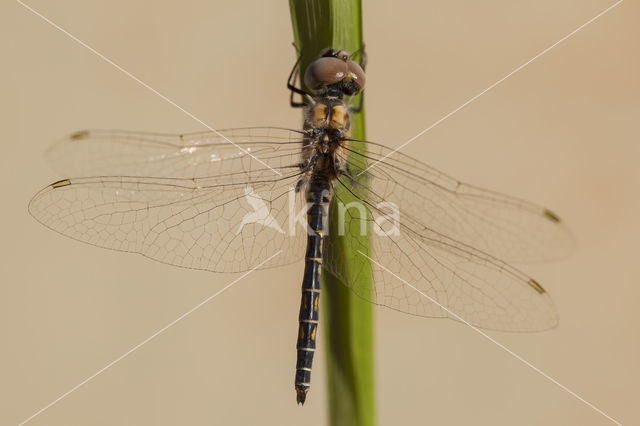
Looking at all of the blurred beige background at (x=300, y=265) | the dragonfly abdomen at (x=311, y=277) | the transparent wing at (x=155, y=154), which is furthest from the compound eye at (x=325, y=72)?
the blurred beige background at (x=300, y=265)

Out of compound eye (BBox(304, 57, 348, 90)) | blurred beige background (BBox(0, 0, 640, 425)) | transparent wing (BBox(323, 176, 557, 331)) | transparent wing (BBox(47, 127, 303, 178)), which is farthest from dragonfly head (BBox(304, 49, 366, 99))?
blurred beige background (BBox(0, 0, 640, 425))

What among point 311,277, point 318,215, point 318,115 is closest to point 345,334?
point 311,277

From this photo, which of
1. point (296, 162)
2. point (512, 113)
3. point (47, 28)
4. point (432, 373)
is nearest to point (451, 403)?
point (432, 373)

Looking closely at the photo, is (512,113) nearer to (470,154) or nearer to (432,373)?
(470,154)

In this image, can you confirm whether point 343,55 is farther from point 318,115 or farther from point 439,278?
point 439,278

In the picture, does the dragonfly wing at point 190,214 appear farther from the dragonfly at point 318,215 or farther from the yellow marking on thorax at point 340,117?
the yellow marking on thorax at point 340,117

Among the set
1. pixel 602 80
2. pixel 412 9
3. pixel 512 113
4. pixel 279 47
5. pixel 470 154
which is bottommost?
pixel 470 154

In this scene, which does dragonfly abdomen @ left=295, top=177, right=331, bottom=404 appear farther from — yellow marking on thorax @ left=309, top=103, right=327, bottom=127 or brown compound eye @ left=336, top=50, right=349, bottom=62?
brown compound eye @ left=336, top=50, right=349, bottom=62

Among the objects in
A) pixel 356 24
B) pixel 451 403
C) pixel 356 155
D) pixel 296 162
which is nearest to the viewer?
pixel 356 24
